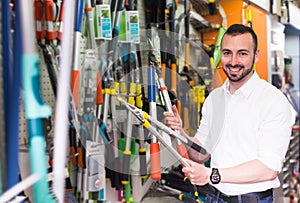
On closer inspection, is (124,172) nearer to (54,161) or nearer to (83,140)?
(83,140)

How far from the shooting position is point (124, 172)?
36.0 inches

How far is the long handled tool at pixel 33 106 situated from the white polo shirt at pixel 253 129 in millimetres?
Result: 351

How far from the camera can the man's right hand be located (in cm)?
74

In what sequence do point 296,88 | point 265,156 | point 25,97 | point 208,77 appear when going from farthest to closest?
point 296,88, point 208,77, point 265,156, point 25,97

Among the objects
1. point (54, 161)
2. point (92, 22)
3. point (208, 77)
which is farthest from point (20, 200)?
point (92, 22)

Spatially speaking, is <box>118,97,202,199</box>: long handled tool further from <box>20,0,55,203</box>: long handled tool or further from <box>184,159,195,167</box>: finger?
<box>20,0,55,203</box>: long handled tool

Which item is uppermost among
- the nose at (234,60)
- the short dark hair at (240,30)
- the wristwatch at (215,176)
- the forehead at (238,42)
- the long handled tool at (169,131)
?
the short dark hair at (240,30)

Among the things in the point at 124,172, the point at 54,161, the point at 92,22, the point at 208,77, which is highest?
the point at 92,22

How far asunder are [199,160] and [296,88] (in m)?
0.35

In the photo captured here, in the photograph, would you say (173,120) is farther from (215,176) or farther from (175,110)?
(215,176)

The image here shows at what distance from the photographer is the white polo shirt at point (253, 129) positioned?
2.23ft

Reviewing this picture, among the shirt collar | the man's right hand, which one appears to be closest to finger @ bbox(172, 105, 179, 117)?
the man's right hand

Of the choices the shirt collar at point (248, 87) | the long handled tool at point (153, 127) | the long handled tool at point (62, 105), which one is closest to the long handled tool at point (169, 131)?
the long handled tool at point (153, 127)

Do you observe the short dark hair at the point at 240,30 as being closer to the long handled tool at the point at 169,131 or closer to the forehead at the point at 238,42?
the forehead at the point at 238,42
